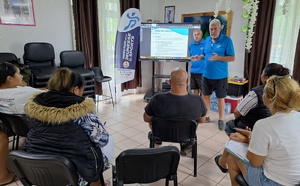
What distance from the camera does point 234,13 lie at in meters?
4.04

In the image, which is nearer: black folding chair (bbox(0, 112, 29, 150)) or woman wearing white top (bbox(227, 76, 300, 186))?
woman wearing white top (bbox(227, 76, 300, 186))

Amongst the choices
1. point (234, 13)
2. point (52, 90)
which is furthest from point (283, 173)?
point (234, 13)

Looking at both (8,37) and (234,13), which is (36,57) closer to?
(8,37)

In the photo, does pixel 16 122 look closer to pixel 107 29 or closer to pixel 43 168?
pixel 43 168

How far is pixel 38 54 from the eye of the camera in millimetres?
3453

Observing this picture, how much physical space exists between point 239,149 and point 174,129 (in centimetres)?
57

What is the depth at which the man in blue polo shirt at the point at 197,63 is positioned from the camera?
390cm

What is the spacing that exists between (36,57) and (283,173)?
359 centimetres

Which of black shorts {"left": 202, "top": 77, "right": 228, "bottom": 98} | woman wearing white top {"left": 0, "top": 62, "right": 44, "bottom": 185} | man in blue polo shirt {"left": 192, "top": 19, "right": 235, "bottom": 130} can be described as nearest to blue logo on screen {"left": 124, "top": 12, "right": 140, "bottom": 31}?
man in blue polo shirt {"left": 192, "top": 19, "right": 235, "bottom": 130}

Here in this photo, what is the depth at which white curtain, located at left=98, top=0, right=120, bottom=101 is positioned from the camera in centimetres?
427

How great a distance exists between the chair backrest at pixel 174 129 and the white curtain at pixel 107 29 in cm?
294

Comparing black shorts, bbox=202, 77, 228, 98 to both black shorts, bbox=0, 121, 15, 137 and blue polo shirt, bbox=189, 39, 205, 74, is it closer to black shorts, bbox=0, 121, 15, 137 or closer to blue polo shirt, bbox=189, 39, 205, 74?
blue polo shirt, bbox=189, 39, 205, 74

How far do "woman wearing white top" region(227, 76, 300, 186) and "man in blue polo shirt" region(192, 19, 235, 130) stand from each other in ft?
6.38

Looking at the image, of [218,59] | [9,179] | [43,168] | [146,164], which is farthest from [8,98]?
[218,59]
